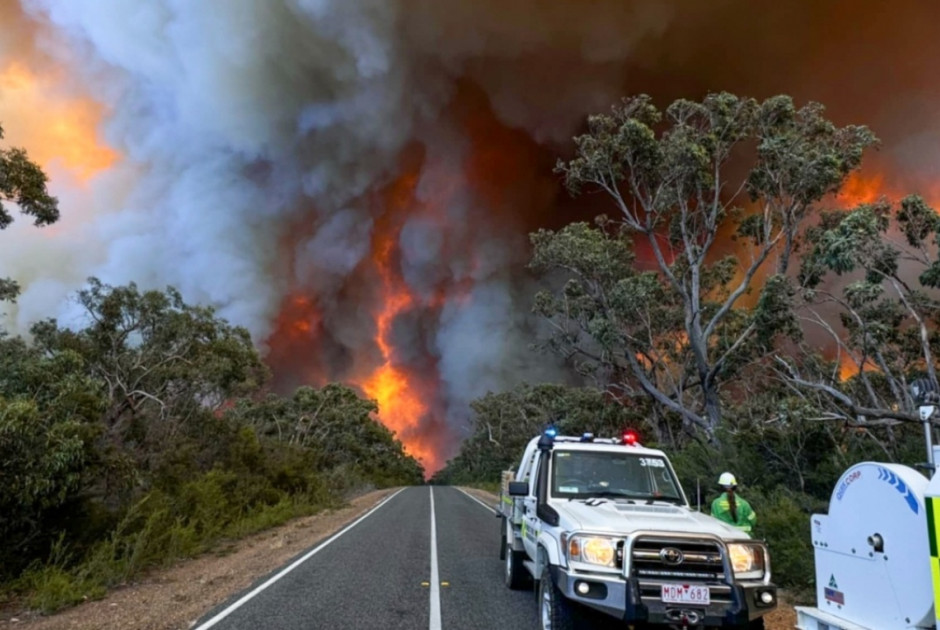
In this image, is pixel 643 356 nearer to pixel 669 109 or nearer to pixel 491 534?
pixel 669 109

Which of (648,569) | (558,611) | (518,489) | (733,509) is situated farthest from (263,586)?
(733,509)

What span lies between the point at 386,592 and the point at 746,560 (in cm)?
532

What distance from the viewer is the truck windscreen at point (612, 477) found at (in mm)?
7148

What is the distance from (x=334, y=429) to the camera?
6200 centimetres

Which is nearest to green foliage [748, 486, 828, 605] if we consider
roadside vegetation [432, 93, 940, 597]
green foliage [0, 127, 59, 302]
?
roadside vegetation [432, 93, 940, 597]

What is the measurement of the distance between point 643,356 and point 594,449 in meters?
24.0

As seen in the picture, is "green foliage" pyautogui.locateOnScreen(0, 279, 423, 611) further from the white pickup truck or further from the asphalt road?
the white pickup truck

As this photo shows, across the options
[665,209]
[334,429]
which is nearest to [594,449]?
[665,209]

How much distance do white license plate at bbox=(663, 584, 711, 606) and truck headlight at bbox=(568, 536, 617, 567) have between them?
0.50 metres

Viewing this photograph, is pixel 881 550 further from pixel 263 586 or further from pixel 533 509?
pixel 263 586

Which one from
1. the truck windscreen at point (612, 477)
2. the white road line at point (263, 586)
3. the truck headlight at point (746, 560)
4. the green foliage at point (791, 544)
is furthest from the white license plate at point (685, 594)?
the white road line at point (263, 586)

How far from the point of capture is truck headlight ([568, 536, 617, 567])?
5.32 m

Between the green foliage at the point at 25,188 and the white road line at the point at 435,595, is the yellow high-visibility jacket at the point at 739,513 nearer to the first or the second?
the white road line at the point at 435,595

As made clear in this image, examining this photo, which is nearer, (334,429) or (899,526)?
(899,526)
